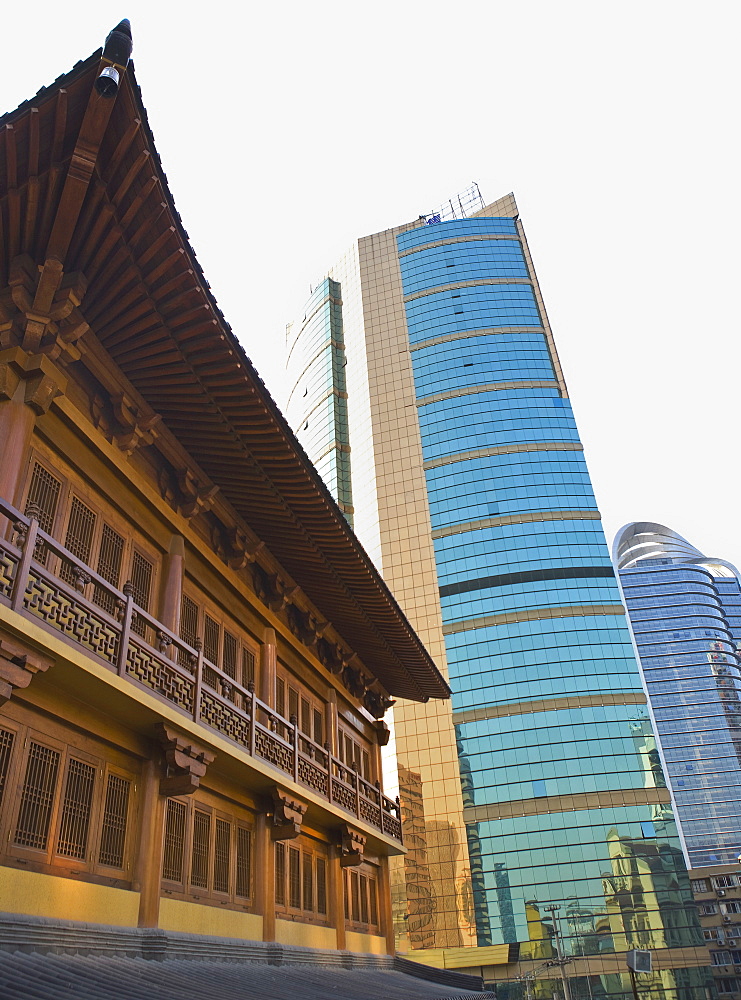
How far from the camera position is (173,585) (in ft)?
38.0

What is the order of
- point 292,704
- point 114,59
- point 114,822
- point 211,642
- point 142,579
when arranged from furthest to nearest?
point 292,704 < point 211,642 < point 142,579 < point 114,822 < point 114,59

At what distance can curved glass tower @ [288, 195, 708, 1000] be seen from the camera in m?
56.9

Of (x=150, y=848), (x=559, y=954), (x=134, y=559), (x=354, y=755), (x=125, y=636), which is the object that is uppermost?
(x=134, y=559)

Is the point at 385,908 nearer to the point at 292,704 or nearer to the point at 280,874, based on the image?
the point at 280,874

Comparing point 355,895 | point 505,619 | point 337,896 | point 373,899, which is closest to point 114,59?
point 337,896

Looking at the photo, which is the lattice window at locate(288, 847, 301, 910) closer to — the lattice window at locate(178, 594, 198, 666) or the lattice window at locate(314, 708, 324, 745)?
the lattice window at locate(314, 708, 324, 745)

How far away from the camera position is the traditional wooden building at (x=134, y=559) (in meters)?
7.65

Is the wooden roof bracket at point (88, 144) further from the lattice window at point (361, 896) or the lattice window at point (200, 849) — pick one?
the lattice window at point (361, 896)

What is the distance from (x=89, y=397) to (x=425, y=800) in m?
58.0

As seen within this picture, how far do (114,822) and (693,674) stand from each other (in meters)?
129

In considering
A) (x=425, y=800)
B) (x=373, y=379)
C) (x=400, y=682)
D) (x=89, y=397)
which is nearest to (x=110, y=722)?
(x=89, y=397)

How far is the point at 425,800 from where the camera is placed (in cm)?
6156

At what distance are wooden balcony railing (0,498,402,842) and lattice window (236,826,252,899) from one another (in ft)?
3.99

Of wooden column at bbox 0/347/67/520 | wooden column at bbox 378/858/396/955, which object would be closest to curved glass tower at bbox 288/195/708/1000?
wooden column at bbox 378/858/396/955
